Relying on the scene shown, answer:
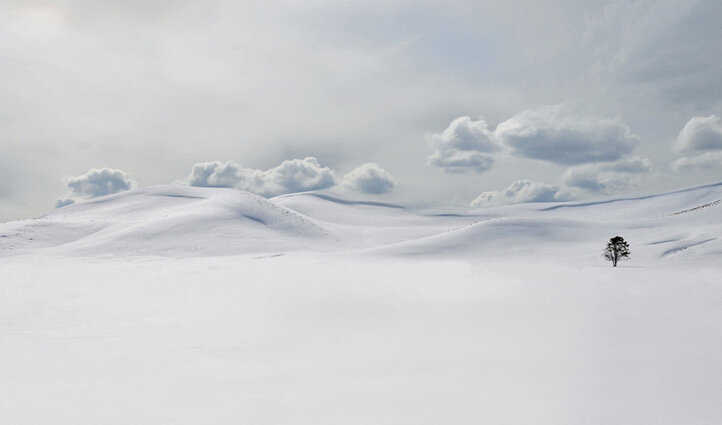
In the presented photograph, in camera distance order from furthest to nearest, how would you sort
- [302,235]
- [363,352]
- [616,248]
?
[302,235] < [616,248] < [363,352]

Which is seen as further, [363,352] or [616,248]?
[616,248]

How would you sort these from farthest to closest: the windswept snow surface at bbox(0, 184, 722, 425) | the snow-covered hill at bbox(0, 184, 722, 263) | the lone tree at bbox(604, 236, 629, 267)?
the snow-covered hill at bbox(0, 184, 722, 263)
the lone tree at bbox(604, 236, 629, 267)
the windswept snow surface at bbox(0, 184, 722, 425)

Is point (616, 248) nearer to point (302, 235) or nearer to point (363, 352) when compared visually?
point (363, 352)

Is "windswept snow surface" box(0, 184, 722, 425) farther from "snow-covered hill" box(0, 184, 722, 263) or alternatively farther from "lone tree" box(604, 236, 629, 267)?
"snow-covered hill" box(0, 184, 722, 263)

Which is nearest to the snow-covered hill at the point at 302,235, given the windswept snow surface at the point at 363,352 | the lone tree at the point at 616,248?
the lone tree at the point at 616,248

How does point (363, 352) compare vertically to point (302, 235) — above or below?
below

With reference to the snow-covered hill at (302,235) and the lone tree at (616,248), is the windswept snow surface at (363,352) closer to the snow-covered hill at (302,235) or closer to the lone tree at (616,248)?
the lone tree at (616,248)

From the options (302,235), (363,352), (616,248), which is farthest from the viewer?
(302,235)

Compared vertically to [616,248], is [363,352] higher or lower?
lower

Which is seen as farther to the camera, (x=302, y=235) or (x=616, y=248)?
(x=302, y=235)

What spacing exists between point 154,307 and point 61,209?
171594 mm

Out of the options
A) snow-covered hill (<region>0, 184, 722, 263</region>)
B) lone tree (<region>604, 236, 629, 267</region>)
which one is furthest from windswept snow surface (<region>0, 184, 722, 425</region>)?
snow-covered hill (<region>0, 184, 722, 263</region>)

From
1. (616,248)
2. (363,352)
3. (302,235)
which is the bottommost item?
(363,352)

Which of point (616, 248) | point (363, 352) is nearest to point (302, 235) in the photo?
point (616, 248)
